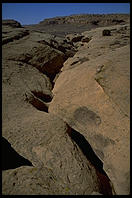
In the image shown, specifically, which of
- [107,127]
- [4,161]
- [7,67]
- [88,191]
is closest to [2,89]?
[7,67]

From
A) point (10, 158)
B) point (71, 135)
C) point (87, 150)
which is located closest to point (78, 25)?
point (71, 135)

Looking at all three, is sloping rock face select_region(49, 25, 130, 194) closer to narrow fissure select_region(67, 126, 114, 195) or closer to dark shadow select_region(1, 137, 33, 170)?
narrow fissure select_region(67, 126, 114, 195)

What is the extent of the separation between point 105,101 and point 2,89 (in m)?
2.27

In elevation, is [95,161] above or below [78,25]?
below

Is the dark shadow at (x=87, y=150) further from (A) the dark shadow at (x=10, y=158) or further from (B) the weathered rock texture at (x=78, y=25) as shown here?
(B) the weathered rock texture at (x=78, y=25)

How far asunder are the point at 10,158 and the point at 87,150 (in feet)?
4.54

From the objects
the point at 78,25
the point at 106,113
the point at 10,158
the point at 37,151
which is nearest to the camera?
the point at 10,158

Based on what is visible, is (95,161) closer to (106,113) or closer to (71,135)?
(71,135)

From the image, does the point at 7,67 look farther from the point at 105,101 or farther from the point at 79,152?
the point at 79,152

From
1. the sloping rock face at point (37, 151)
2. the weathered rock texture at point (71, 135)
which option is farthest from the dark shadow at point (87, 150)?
the sloping rock face at point (37, 151)

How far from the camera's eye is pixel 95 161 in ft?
10.2

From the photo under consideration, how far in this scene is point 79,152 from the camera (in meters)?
2.81

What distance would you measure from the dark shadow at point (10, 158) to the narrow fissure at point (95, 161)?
931mm

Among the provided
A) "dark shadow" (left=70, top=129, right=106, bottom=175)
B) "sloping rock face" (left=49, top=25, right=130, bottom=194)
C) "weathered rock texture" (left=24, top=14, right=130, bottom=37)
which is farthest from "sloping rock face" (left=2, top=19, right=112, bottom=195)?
"weathered rock texture" (left=24, top=14, right=130, bottom=37)
